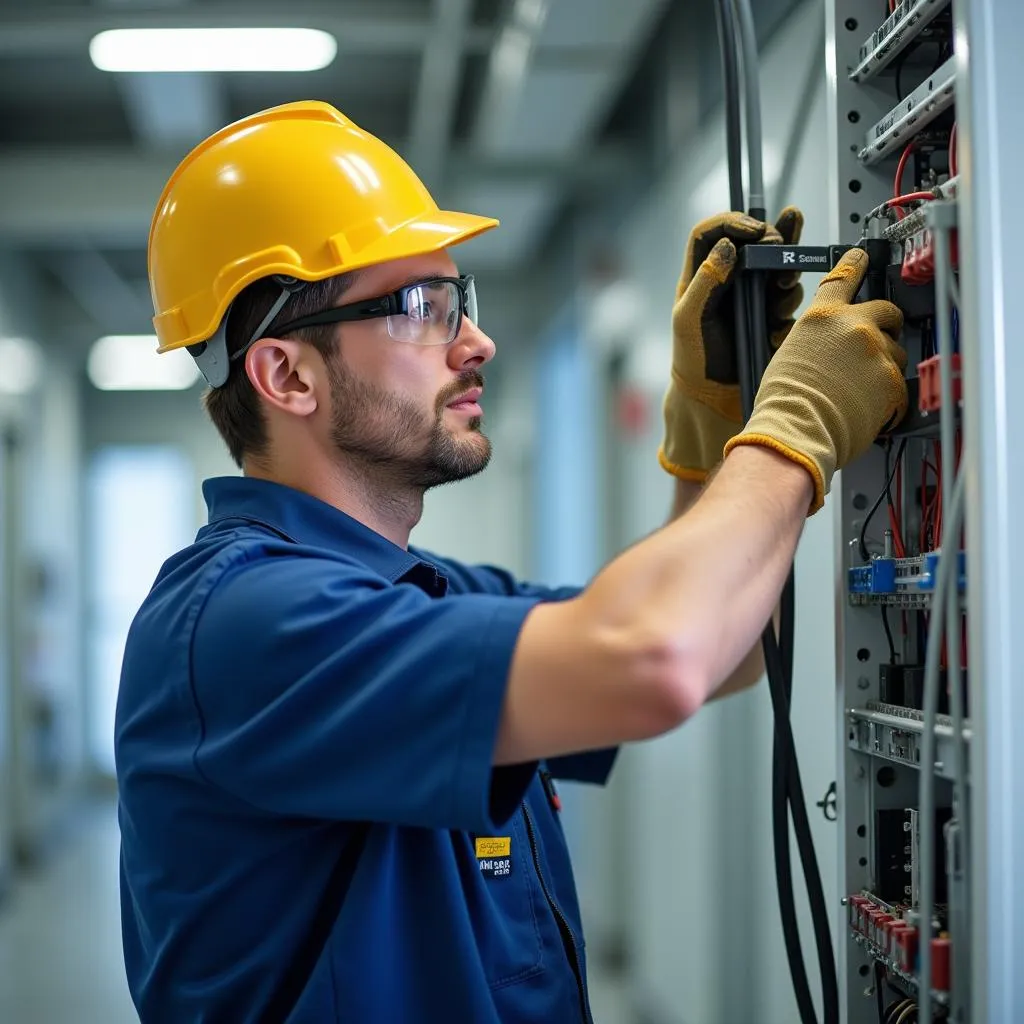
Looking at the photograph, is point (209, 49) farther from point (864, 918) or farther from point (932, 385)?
point (864, 918)

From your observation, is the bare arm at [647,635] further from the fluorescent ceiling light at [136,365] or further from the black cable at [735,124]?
the fluorescent ceiling light at [136,365]

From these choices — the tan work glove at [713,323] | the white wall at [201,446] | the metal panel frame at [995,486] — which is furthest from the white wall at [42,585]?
the metal panel frame at [995,486]

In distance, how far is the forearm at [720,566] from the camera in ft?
3.33

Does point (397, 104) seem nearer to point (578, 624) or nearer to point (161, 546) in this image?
point (578, 624)

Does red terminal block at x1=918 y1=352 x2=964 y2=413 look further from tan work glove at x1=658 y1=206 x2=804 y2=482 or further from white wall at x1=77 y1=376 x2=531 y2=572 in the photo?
white wall at x1=77 y1=376 x2=531 y2=572

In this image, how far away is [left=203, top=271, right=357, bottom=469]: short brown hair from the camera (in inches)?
56.3

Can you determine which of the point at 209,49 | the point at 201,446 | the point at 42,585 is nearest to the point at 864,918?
the point at 209,49

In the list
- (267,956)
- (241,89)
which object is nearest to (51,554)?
(241,89)

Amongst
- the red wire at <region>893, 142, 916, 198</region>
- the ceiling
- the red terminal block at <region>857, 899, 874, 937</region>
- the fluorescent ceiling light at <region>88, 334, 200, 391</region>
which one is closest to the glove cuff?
the red wire at <region>893, 142, 916, 198</region>

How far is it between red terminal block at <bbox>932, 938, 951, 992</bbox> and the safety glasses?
0.89 metres

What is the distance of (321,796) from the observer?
43.0 inches

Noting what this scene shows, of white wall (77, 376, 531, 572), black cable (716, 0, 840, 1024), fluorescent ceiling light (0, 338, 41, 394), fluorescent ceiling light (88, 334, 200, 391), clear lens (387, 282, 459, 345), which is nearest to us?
black cable (716, 0, 840, 1024)

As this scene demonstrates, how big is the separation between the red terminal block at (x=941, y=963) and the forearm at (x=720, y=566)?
0.33 metres

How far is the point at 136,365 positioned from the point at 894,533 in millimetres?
8046
